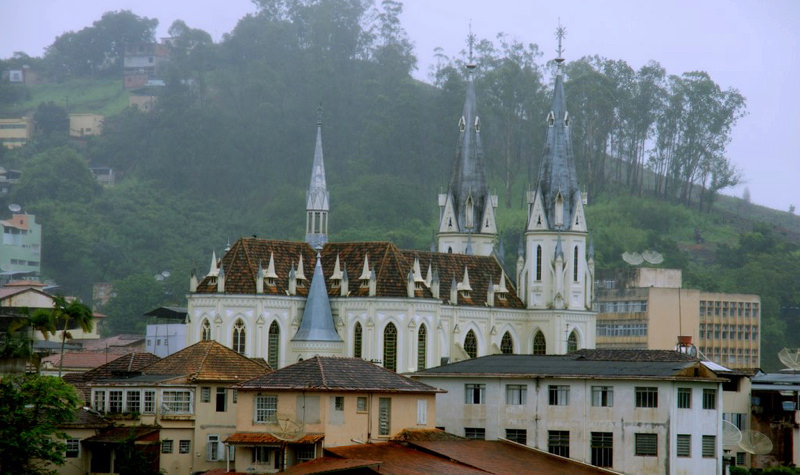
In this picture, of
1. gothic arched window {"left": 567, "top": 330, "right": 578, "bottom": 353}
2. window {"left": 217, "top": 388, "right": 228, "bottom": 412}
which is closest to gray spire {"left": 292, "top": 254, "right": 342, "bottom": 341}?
gothic arched window {"left": 567, "top": 330, "right": 578, "bottom": 353}

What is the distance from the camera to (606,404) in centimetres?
7756

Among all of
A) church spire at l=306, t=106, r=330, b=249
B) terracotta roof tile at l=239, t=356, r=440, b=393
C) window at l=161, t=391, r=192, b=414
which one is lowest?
window at l=161, t=391, r=192, b=414

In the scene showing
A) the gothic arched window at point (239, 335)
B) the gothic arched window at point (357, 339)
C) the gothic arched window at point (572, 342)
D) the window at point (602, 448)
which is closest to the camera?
the window at point (602, 448)

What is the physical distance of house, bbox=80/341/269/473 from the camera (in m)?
79.0

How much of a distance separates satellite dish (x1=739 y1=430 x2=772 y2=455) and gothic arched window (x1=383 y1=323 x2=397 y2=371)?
27718 millimetres

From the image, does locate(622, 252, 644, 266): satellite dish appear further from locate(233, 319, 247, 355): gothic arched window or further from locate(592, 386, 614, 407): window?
locate(592, 386, 614, 407): window

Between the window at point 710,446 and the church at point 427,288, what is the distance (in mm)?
35778

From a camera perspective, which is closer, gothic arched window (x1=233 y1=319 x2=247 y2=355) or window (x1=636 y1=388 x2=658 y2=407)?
window (x1=636 y1=388 x2=658 y2=407)

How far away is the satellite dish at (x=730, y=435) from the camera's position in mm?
82562

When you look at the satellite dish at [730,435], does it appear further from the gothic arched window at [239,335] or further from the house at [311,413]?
the gothic arched window at [239,335]

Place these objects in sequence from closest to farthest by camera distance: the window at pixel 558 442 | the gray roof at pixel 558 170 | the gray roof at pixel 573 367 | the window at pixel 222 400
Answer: the gray roof at pixel 573 367 → the window at pixel 558 442 → the window at pixel 222 400 → the gray roof at pixel 558 170

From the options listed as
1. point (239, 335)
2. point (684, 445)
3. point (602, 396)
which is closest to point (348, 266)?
point (239, 335)

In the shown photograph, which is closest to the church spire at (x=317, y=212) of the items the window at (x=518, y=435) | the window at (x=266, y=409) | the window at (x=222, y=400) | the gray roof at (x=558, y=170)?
the gray roof at (x=558, y=170)

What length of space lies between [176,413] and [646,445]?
21812mm
